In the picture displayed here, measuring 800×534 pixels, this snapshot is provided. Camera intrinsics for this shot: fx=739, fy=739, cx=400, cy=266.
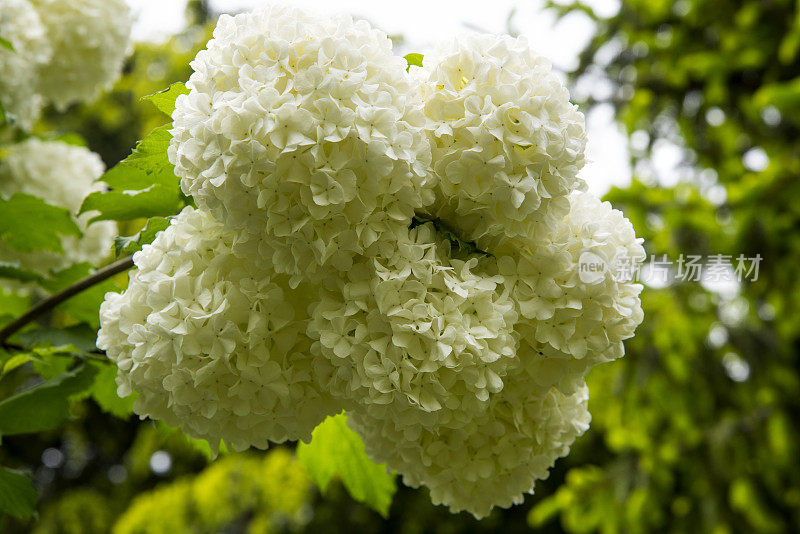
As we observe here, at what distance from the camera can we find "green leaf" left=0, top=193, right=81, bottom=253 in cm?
167

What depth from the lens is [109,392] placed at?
1.60m

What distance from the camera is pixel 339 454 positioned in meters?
1.64

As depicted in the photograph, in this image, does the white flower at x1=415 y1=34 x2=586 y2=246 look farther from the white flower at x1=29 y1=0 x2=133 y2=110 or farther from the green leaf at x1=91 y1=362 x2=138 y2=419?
the white flower at x1=29 y1=0 x2=133 y2=110

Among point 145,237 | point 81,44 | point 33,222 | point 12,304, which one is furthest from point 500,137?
point 81,44

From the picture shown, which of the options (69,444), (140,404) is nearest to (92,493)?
(69,444)

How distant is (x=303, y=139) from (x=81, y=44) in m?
1.92

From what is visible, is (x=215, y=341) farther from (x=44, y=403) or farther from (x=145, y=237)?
(x=44, y=403)

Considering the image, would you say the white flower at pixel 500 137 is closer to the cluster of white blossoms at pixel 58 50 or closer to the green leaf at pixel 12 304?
the green leaf at pixel 12 304

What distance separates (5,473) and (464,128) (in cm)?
107

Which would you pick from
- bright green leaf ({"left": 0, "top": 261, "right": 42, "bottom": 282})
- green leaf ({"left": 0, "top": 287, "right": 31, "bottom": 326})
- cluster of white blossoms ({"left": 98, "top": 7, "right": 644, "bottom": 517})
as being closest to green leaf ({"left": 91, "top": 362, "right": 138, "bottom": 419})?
bright green leaf ({"left": 0, "top": 261, "right": 42, "bottom": 282})

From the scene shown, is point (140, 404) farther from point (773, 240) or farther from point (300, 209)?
point (773, 240)

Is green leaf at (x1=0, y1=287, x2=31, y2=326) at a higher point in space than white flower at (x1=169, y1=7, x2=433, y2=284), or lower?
lower

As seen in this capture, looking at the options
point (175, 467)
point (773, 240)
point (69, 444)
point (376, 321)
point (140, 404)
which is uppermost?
point (376, 321)

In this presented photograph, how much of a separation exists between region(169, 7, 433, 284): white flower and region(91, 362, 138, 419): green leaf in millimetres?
653
